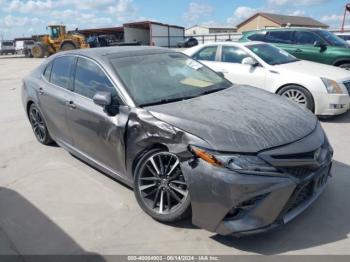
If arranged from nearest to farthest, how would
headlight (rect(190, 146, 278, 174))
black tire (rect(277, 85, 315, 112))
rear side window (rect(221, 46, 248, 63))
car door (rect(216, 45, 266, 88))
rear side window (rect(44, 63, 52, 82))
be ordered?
headlight (rect(190, 146, 278, 174))
rear side window (rect(44, 63, 52, 82))
black tire (rect(277, 85, 315, 112))
car door (rect(216, 45, 266, 88))
rear side window (rect(221, 46, 248, 63))

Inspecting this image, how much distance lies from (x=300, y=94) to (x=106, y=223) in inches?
175

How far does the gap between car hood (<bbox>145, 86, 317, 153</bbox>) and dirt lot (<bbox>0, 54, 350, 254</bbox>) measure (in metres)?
0.84

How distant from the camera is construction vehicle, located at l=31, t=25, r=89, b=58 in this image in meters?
29.2

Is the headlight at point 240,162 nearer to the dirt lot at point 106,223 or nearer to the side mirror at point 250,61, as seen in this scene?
the dirt lot at point 106,223

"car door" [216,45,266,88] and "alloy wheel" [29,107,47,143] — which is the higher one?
"car door" [216,45,266,88]

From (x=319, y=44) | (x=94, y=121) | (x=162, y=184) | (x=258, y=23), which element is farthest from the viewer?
(x=258, y=23)

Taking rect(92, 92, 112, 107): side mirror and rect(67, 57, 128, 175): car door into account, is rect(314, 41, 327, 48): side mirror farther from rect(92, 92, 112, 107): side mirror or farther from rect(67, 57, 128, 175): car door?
rect(92, 92, 112, 107): side mirror

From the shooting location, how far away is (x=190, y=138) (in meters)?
2.61

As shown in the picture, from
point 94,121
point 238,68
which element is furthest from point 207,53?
point 94,121

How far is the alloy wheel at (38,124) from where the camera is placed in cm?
498

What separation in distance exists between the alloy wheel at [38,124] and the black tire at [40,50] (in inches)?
1088

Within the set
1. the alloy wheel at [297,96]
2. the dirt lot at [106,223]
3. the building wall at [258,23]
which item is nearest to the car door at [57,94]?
the dirt lot at [106,223]

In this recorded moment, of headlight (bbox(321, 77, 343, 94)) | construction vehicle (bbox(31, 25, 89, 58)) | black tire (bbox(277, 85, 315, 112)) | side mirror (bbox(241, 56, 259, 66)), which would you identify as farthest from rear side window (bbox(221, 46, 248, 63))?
construction vehicle (bbox(31, 25, 89, 58))

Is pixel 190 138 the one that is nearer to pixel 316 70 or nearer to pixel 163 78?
pixel 163 78
